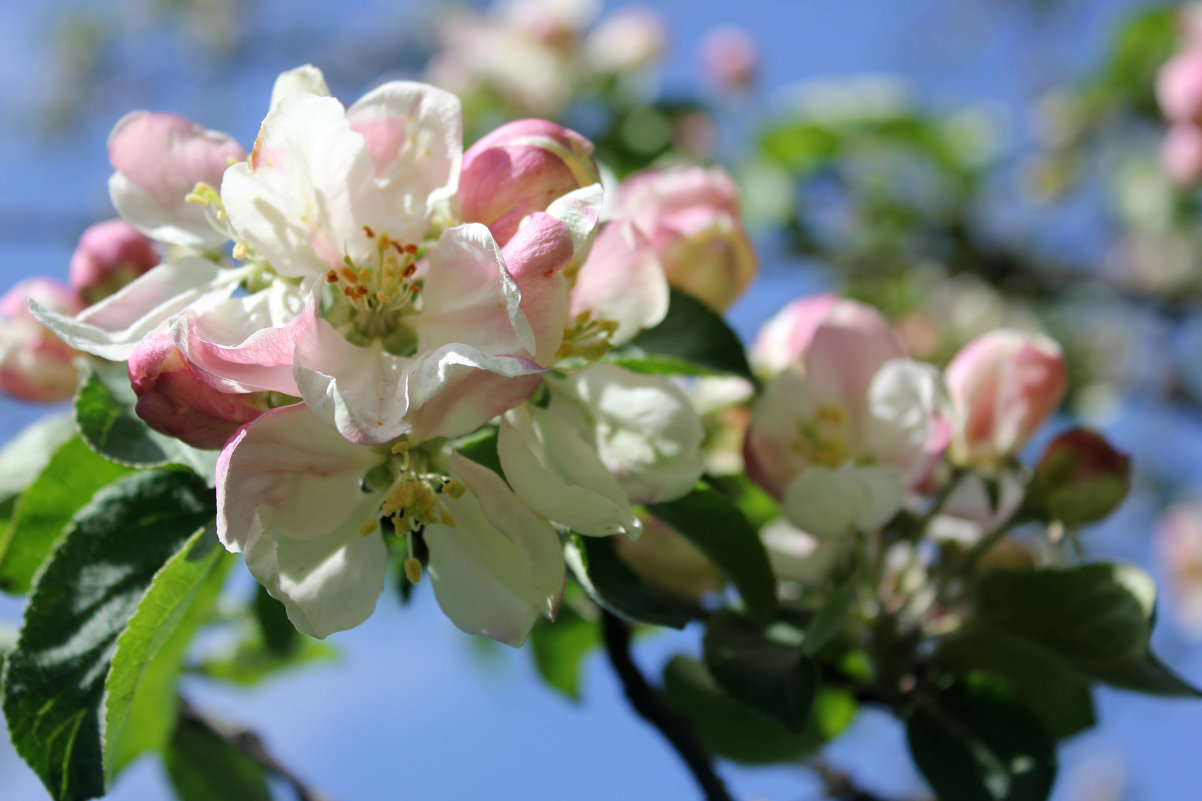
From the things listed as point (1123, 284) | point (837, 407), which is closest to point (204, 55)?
point (1123, 284)

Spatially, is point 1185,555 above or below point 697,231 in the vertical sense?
below

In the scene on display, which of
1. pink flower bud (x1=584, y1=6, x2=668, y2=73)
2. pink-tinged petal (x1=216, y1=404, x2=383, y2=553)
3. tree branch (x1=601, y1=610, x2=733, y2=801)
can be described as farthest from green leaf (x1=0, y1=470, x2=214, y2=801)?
pink flower bud (x1=584, y1=6, x2=668, y2=73)

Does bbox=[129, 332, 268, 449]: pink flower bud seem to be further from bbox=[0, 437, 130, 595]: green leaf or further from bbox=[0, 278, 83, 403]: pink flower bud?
bbox=[0, 278, 83, 403]: pink flower bud

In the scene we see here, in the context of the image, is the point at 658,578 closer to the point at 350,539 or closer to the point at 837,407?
the point at 837,407

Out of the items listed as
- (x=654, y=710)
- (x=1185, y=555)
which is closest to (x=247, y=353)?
(x=654, y=710)

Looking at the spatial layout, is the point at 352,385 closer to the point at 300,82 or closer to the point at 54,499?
the point at 300,82

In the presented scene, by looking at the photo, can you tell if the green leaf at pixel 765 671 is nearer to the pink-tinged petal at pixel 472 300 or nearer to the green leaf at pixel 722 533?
the green leaf at pixel 722 533
